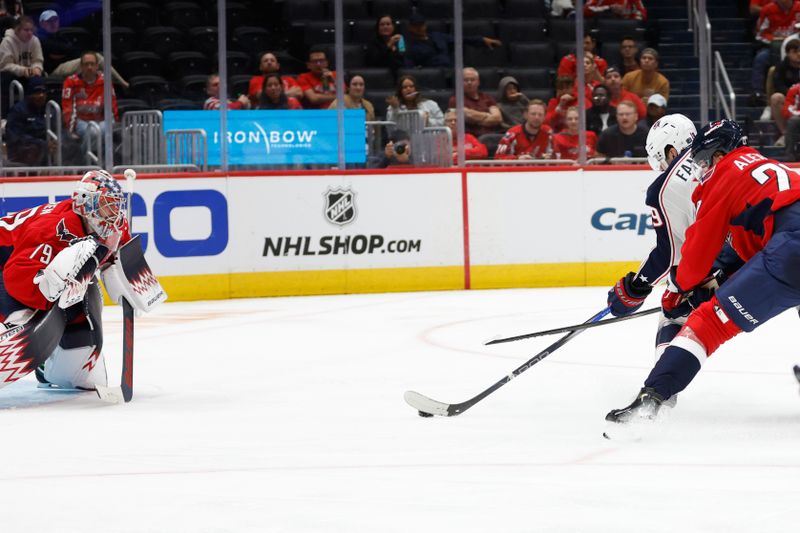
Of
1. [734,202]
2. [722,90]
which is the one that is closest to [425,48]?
[722,90]

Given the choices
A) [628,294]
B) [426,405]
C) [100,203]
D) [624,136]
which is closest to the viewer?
[426,405]

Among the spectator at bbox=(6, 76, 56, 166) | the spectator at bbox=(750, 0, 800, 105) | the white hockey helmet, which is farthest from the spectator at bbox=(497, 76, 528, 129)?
the white hockey helmet

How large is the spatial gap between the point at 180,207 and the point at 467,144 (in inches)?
91.7

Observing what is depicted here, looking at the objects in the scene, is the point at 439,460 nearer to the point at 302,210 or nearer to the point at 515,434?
the point at 515,434

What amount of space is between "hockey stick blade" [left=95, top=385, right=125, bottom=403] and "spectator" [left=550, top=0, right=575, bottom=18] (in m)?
6.10

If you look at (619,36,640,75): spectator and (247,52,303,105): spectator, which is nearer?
(247,52,303,105): spectator

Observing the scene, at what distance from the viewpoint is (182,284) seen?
9.28 m

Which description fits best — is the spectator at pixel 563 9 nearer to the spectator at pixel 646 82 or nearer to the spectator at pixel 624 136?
the spectator at pixel 646 82

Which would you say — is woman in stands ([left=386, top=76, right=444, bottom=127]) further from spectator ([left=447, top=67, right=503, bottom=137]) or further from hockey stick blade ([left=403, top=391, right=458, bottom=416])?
hockey stick blade ([left=403, top=391, right=458, bottom=416])

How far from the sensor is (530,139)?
9930 mm

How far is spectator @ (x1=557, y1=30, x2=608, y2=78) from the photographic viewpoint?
9.84m

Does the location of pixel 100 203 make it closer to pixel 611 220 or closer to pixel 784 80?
pixel 611 220

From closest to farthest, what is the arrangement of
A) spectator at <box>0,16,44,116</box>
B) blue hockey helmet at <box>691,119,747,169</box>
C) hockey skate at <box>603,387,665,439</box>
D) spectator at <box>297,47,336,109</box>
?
hockey skate at <box>603,387,665,439</box> < blue hockey helmet at <box>691,119,747,169</box> < spectator at <box>0,16,44,116</box> < spectator at <box>297,47,336,109</box>

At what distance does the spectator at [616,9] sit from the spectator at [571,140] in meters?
0.84
